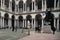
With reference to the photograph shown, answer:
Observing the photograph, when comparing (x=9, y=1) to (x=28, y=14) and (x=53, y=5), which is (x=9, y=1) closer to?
(x=28, y=14)

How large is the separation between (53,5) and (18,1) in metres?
14.0

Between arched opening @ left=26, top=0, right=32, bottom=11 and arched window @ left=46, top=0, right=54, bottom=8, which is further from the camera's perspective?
arched opening @ left=26, top=0, right=32, bottom=11

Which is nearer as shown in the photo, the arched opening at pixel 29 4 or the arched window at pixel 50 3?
the arched window at pixel 50 3

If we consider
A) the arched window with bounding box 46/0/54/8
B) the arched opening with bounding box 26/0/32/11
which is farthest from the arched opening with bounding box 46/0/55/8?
the arched opening with bounding box 26/0/32/11

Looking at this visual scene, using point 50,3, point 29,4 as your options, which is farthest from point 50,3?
point 29,4

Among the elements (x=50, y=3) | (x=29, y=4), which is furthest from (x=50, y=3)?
(x=29, y=4)

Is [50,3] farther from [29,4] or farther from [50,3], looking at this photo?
[29,4]

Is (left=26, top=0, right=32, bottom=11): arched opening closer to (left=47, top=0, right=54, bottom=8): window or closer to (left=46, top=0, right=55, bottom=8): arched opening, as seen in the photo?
(left=46, top=0, right=55, bottom=8): arched opening

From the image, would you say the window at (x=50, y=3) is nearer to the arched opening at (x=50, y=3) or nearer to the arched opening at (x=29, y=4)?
the arched opening at (x=50, y=3)

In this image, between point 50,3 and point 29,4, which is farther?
point 29,4

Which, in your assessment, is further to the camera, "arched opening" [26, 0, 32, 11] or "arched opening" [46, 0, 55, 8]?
"arched opening" [26, 0, 32, 11]

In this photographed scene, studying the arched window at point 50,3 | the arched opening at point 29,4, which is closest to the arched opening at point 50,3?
the arched window at point 50,3

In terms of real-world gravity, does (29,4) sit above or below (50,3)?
above

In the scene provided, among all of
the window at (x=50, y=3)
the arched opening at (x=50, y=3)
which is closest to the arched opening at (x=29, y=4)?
the arched opening at (x=50, y=3)
